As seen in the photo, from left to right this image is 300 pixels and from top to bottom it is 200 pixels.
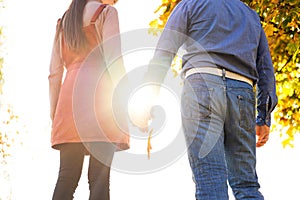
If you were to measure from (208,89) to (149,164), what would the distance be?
3.34ft

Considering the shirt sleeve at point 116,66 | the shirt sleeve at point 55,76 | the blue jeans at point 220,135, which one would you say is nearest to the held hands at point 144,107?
the blue jeans at point 220,135

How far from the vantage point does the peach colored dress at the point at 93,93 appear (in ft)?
12.4

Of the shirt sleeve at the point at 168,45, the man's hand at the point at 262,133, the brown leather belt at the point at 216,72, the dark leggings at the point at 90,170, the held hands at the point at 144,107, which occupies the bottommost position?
the dark leggings at the point at 90,170

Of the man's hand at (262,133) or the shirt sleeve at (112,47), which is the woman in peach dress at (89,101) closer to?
the shirt sleeve at (112,47)

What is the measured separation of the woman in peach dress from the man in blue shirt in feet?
1.80

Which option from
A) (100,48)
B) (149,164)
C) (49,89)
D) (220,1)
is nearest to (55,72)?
(49,89)

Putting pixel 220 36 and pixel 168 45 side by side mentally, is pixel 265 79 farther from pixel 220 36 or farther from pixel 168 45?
pixel 168 45

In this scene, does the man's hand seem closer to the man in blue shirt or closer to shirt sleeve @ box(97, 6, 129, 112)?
the man in blue shirt

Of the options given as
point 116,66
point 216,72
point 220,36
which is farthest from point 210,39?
point 116,66

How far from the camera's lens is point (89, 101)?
3.84m

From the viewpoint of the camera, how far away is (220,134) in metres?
3.26

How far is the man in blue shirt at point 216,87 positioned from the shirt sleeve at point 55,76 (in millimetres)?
914

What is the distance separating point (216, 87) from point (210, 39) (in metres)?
0.29

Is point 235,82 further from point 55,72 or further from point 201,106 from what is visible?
point 55,72
